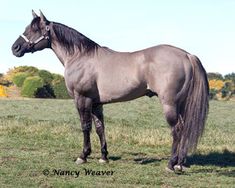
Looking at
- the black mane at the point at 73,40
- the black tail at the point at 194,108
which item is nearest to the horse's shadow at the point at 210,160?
the black tail at the point at 194,108

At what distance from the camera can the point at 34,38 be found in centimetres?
922

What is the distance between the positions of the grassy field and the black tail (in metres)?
0.55

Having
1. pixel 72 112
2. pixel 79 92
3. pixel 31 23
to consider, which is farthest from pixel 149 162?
pixel 72 112

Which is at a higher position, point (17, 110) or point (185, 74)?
point (185, 74)

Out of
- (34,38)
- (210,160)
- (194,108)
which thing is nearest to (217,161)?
(210,160)

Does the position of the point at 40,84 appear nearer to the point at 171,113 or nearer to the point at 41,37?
the point at 41,37

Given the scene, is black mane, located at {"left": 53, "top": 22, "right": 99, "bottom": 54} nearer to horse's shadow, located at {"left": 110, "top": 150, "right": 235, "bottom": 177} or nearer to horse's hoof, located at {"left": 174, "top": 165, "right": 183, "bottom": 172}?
horse's shadow, located at {"left": 110, "top": 150, "right": 235, "bottom": 177}

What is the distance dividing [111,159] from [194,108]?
80.9 inches

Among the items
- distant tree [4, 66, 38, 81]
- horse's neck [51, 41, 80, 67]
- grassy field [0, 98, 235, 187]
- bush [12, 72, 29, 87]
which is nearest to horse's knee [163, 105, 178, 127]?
grassy field [0, 98, 235, 187]

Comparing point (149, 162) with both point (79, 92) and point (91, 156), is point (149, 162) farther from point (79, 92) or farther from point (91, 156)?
point (79, 92)

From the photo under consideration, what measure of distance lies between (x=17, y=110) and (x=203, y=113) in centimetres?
1189

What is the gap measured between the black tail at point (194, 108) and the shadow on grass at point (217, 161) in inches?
22.6

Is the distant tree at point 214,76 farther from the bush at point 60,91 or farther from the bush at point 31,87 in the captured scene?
the bush at point 31,87

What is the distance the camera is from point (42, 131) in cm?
1227
